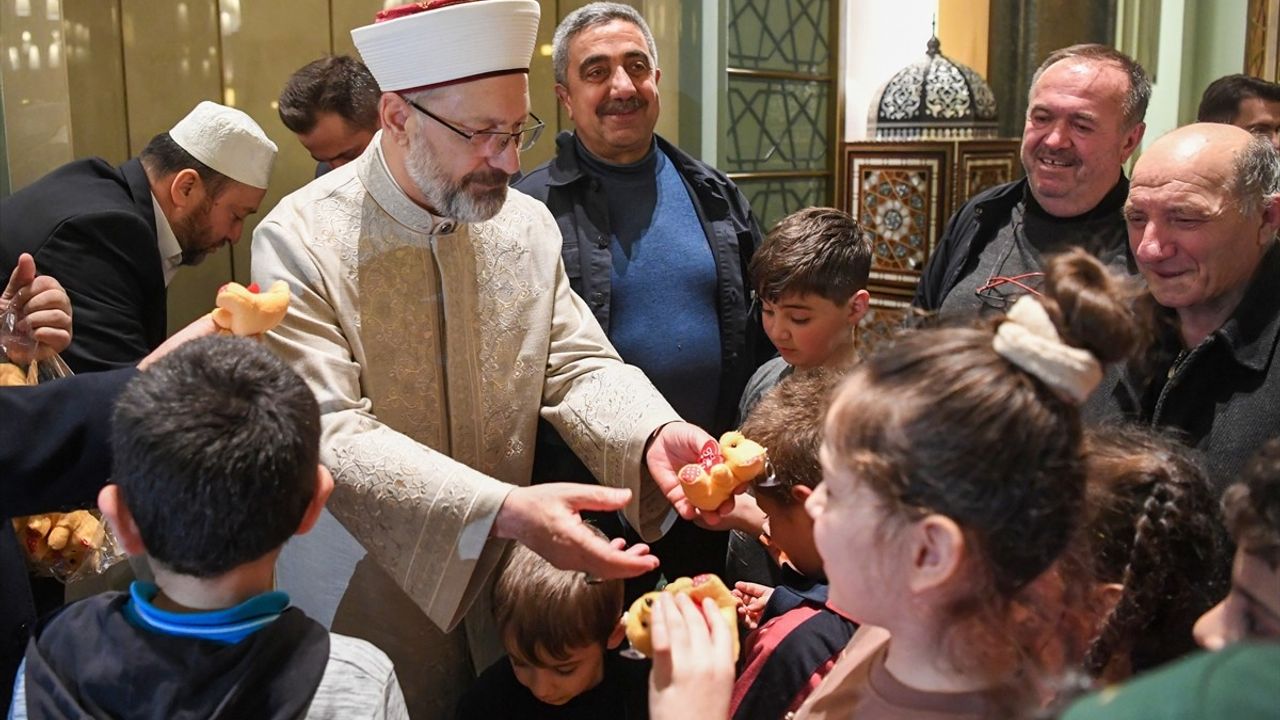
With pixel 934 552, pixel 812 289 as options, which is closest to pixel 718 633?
pixel 934 552

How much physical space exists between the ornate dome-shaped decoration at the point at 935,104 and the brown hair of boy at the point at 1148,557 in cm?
397

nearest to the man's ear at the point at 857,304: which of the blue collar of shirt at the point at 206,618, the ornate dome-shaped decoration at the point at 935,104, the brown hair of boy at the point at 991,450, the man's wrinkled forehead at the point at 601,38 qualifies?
the man's wrinkled forehead at the point at 601,38

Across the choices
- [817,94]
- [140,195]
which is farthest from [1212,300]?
[817,94]

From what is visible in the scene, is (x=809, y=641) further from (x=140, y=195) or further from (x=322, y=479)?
(x=140, y=195)

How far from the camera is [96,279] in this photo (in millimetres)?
2832

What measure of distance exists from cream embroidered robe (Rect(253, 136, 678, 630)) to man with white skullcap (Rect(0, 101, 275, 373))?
25.4 inches

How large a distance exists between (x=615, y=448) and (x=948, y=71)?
366 cm

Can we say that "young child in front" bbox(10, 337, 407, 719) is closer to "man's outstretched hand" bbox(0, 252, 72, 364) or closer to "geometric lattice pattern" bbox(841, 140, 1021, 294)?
"man's outstretched hand" bbox(0, 252, 72, 364)

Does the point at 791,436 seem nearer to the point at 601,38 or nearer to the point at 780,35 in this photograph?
the point at 601,38

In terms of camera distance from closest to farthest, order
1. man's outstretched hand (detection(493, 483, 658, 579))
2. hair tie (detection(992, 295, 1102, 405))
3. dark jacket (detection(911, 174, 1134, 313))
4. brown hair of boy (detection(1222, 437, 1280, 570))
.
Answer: brown hair of boy (detection(1222, 437, 1280, 570))
hair tie (detection(992, 295, 1102, 405))
man's outstretched hand (detection(493, 483, 658, 579))
dark jacket (detection(911, 174, 1134, 313))

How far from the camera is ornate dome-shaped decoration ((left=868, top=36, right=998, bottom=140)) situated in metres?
5.41

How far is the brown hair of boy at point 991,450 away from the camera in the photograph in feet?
4.17

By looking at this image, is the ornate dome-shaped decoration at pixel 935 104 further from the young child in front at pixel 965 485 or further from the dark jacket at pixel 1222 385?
the young child in front at pixel 965 485

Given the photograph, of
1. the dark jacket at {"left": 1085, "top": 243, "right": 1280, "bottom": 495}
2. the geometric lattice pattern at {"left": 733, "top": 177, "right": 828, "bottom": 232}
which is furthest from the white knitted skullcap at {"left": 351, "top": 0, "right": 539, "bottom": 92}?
the geometric lattice pattern at {"left": 733, "top": 177, "right": 828, "bottom": 232}
